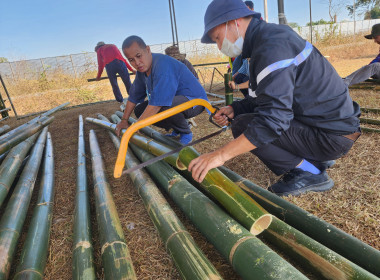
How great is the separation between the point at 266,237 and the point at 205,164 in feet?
2.16

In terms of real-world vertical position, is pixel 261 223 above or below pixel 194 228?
above

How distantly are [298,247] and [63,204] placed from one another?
2.23 metres

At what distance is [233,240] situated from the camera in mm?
1333

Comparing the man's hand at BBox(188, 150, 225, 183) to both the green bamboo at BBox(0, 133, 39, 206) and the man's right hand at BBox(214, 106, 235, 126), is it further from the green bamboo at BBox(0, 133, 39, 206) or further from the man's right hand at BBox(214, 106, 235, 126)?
the green bamboo at BBox(0, 133, 39, 206)

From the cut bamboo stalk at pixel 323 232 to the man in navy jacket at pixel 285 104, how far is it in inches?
16.1

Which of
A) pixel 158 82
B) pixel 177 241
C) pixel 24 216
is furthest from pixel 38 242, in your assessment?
pixel 158 82

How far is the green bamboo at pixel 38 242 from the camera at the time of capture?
1523 millimetres

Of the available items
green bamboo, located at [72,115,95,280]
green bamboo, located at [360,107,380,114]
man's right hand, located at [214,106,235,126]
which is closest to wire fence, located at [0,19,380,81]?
green bamboo, located at [360,107,380,114]

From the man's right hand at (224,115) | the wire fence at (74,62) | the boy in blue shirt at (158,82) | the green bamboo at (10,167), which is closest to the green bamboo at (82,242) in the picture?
the green bamboo at (10,167)

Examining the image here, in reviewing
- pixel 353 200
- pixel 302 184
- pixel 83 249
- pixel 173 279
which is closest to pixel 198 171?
pixel 173 279

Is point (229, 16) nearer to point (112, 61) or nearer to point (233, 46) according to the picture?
point (233, 46)

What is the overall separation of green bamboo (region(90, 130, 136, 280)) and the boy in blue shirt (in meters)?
1.13

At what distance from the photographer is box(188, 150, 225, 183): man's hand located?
1.55m

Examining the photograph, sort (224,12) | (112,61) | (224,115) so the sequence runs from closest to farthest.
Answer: (224,12), (224,115), (112,61)
